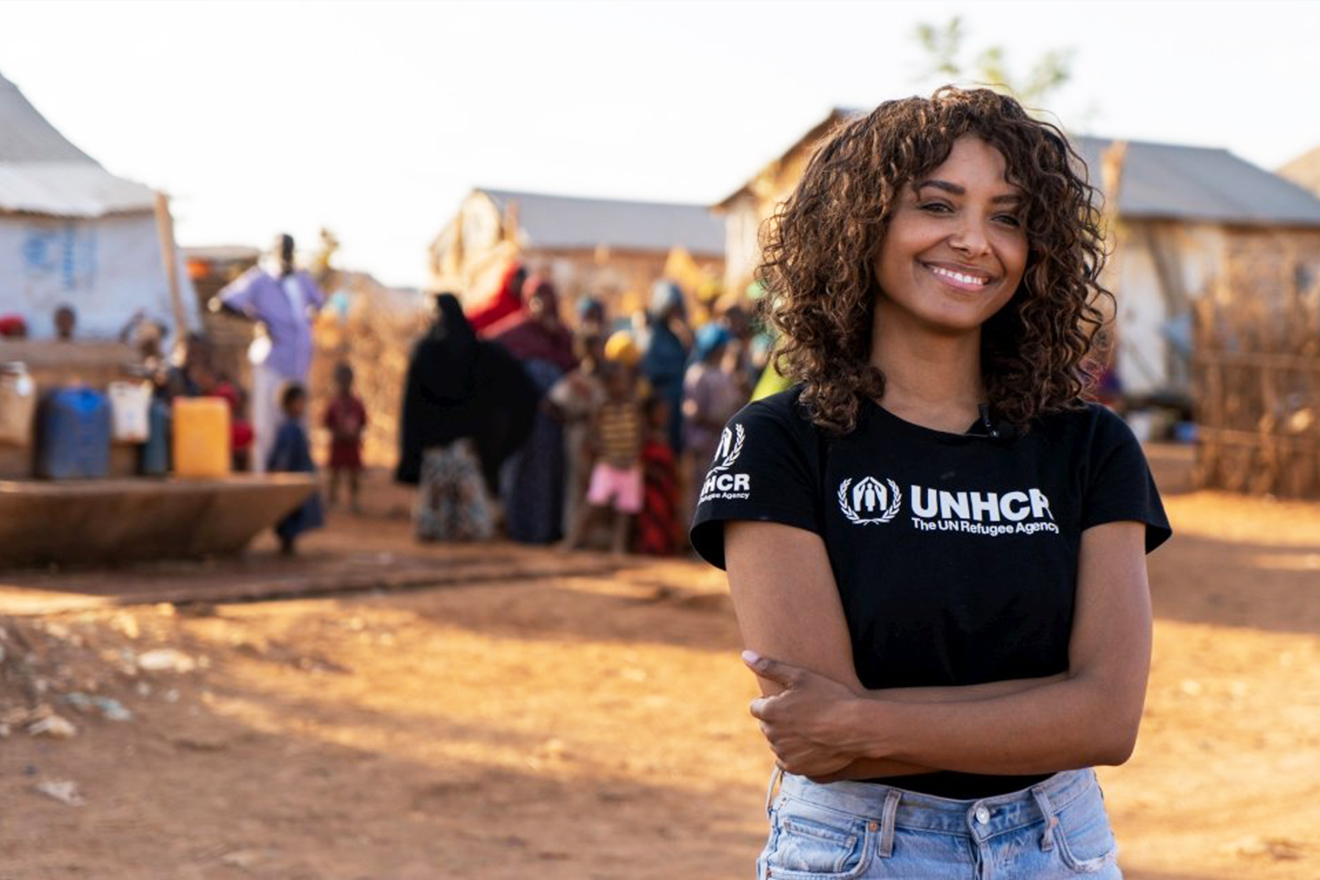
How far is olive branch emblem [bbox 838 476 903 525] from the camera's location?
1972 millimetres

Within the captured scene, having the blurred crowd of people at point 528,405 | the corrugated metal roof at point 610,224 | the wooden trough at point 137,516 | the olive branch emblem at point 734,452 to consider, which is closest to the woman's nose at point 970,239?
the olive branch emblem at point 734,452

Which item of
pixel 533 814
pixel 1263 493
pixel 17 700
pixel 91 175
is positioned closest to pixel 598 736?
pixel 533 814

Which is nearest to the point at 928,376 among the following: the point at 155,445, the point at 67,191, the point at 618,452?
the point at 67,191

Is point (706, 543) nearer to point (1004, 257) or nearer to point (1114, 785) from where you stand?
point (1004, 257)

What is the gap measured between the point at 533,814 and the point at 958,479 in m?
3.48

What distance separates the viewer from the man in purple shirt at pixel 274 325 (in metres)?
11.2

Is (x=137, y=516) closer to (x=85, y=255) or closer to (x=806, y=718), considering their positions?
(x=85, y=255)

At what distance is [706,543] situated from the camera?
6.88 feet

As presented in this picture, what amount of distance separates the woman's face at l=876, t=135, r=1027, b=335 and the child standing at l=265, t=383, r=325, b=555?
826 centimetres

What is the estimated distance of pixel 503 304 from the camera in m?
12.4

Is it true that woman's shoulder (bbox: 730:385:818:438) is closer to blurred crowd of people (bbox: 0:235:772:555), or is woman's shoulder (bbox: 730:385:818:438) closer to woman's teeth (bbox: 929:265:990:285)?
woman's teeth (bbox: 929:265:990:285)

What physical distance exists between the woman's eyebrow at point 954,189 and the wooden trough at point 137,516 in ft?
22.9

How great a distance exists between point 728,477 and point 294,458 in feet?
28.8

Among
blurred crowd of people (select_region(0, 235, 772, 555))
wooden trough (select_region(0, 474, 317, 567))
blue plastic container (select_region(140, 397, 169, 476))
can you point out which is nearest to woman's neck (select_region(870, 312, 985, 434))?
wooden trough (select_region(0, 474, 317, 567))
